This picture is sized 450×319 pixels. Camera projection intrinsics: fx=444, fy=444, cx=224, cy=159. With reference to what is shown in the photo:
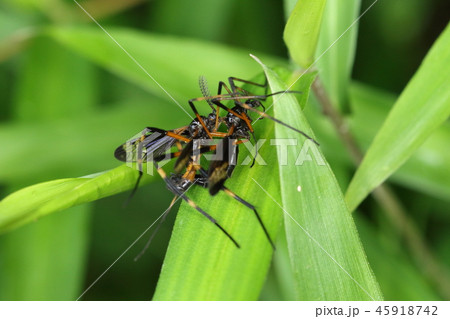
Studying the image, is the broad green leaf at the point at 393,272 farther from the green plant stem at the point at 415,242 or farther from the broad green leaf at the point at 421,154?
the broad green leaf at the point at 421,154

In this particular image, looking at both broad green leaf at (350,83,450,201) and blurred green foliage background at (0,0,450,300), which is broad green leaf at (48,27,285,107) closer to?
blurred green foliage background at (0,0,450,300)

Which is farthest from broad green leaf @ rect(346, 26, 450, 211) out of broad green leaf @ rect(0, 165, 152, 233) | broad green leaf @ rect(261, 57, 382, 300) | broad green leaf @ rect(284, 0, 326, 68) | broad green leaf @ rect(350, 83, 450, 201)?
broad green leaf @ rect(0, 165, 152, 233)

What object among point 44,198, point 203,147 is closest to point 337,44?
point 203,147

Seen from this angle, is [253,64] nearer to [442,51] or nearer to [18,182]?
[442,51]

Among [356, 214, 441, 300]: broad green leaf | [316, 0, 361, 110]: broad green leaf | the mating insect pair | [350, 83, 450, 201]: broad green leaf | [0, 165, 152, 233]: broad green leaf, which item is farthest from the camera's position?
[356, 214, 441, 300]: broad green leaf

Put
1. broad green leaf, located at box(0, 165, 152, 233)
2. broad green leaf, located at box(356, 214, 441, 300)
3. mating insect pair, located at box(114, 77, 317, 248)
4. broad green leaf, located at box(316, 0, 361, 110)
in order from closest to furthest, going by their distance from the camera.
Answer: broad green leaf, located at box(0, 165, 152, 233) → mating insect pair, located at box(114, 77, 317, 248) → broad green leaf, located at box(316, 0, 361, 110) → broad green leaf, located at box(356, 214, 441, 300)

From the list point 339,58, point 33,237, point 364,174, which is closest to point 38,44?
point 33,237

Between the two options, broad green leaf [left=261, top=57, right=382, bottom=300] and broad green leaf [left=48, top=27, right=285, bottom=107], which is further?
broad green leaf [left=48, top=27, right=285, bottom=107]

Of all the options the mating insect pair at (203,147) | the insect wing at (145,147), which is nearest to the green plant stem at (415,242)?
the mating insect pair at (203,147)
